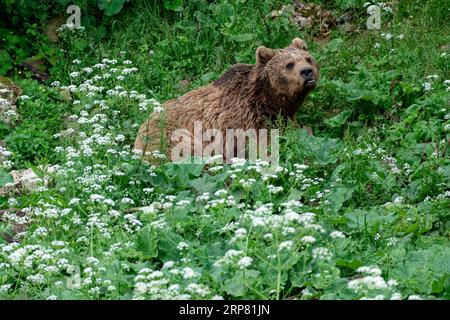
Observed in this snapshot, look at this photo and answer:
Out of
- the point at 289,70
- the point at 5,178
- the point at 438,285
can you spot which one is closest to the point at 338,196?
the point at 438,285

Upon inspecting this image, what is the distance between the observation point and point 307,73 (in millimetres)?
11688

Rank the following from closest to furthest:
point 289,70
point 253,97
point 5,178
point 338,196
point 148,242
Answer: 1. point 148,242
2. point 338,196
3. point 5,178
4. point 289,70
5. point 253,97

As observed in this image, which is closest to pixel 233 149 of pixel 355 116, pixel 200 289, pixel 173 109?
pixel 173 109

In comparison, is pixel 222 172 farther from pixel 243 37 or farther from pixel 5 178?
pixel 243 37

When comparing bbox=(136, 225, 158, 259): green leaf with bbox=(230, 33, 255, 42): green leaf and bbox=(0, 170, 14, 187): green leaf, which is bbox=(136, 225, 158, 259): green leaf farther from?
bbox=(230, 33, 255, 42): green leaf

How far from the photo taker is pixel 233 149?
456 inches

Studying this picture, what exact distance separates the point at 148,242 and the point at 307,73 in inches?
148

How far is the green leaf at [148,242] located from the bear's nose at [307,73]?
3636 mm

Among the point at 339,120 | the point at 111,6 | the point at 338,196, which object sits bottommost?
the point at 338,196

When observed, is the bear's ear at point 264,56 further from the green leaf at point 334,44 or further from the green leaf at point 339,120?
the green leaf at point 334,44

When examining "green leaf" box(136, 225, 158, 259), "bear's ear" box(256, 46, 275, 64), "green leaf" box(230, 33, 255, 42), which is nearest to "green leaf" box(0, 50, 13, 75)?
"green leaf" box(230, 33, 255, 42)

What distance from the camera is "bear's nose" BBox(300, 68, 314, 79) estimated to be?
1167 centimetres

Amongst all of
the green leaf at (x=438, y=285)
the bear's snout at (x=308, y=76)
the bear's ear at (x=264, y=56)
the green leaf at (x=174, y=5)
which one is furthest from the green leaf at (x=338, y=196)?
the green leaf at (x=174, y=5)

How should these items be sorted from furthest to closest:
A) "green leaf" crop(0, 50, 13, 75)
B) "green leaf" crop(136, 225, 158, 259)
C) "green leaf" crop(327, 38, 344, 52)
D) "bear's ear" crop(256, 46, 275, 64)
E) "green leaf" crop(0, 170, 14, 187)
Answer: "green leaf" crop(0, 50, 13, 75) → "green leaf" crop(327, 38, 344, 52) → "bear's ear" crop(256, 46, 275, 64) → "green leaf" crop(0, 170, 14, 187) → "green leaf" crop(136, 225, 158, 259)
